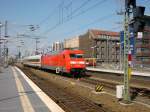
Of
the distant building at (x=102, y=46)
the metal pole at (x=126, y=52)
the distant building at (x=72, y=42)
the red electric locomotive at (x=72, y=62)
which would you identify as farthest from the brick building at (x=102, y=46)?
the metal pole at (x=126, y=52)

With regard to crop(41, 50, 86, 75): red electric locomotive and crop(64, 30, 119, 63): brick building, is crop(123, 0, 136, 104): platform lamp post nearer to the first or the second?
crop(41, 50, 86, 75): red electric locomotive

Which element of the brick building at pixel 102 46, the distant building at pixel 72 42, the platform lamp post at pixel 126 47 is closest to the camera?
the platform lamp post at pixel 126 47

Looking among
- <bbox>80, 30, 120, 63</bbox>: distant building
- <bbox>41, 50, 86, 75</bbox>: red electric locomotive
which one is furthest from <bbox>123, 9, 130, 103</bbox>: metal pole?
<bbox>80, 30, 120, 63</bbox>: distant building

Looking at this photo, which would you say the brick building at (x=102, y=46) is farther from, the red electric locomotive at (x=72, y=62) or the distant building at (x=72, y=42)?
the red electric locomotive at (x=72, y=62)

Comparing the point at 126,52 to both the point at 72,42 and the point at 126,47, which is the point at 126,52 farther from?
the point at 72,42

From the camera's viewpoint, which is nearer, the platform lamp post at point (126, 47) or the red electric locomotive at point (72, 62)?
the platform lamp post at point (126, 47)

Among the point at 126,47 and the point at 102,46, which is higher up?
the point at 102,46

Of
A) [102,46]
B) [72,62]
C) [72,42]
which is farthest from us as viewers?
[72,42]

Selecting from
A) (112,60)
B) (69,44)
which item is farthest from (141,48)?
(69,44)

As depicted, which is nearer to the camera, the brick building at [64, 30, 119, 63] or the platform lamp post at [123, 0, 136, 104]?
the platform lamp post at [123, 0, 136, 104]

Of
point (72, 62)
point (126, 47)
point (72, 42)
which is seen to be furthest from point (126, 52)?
point (72, 42)

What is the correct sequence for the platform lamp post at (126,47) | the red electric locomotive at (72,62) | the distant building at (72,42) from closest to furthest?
the platform lamp post at (126,47), the red electric locomotive at (72,62), the distant building at (72,42)

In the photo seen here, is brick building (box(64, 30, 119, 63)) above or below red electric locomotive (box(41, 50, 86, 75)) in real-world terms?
above

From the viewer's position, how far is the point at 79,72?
3647 cm
